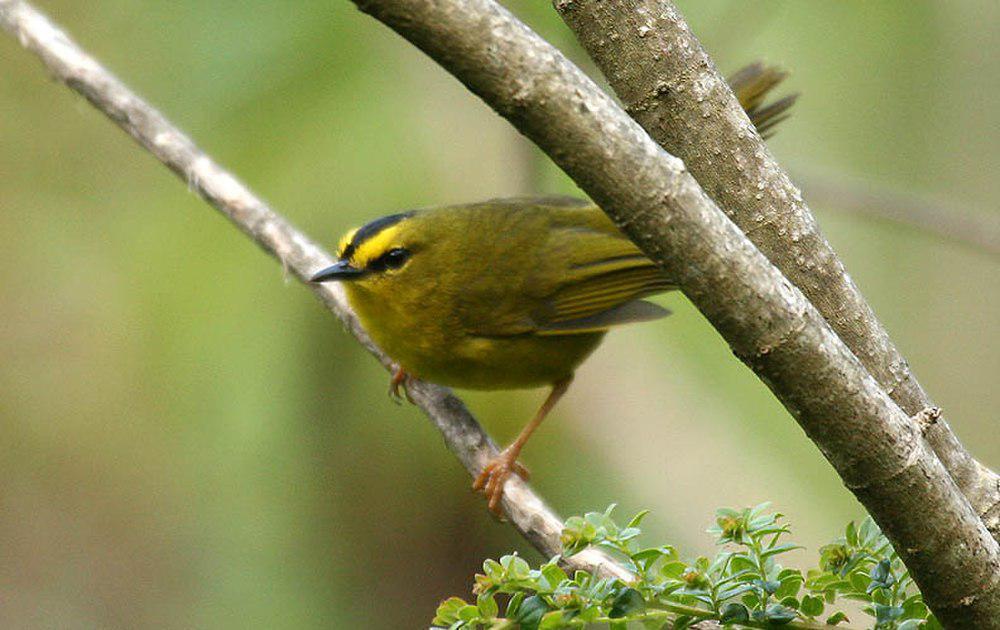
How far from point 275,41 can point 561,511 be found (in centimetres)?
206

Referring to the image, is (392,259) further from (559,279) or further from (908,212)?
(908,212)

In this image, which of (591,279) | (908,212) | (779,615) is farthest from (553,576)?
(908,212)

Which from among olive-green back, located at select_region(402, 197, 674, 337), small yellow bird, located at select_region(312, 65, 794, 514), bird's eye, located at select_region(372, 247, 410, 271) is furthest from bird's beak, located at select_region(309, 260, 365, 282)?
olive-green back, located at select_region(402, 197, 674, 337)

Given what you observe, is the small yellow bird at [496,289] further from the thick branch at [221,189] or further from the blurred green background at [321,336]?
the blurred green background at [321,336]

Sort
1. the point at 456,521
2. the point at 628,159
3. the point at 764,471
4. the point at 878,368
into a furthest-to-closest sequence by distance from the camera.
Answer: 1. the point at 456,521
2. the point at 764,471
3. the point at 878,368
4. the point at 628,159

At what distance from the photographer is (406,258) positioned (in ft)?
12.6

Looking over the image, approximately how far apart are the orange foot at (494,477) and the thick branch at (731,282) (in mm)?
1775

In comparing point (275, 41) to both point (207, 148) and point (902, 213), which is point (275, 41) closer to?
point (207, 148)

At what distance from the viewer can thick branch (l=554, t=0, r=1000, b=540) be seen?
1.68 m

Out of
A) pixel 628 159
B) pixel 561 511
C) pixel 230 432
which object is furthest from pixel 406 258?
pixel 628 159

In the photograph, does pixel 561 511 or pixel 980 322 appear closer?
pixel 561 511

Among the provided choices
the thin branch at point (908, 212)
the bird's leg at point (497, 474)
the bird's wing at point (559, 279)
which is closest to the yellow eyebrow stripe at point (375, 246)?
the bird's wing at point (559, 279)

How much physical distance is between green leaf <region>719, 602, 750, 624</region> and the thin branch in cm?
304

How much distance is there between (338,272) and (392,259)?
315 mm
